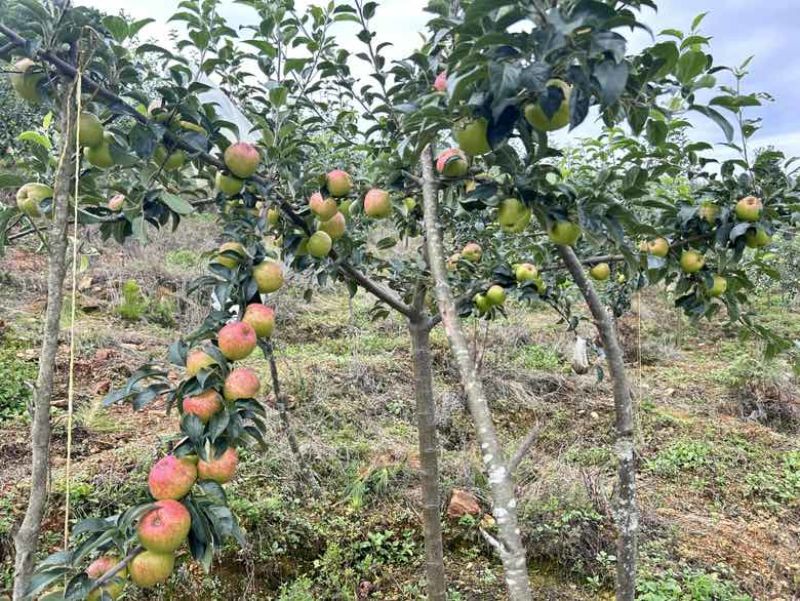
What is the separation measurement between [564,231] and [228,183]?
611 mm

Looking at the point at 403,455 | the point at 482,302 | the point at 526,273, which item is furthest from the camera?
the point at 403,455

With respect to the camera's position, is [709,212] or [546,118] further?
[709,212]

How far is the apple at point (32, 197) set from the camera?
0.97 metres

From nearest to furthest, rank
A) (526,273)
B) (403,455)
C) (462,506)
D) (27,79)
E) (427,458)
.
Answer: (27,79)
(526,273)
(427,458)
(462,506)
(403,455)

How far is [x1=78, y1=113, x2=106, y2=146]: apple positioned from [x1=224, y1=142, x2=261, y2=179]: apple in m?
0.20

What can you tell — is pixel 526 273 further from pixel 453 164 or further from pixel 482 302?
pixel 453 164

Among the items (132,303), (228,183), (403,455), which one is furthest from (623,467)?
(132,303)

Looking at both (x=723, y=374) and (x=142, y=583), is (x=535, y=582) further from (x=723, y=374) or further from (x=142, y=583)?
(x=723, y=374)

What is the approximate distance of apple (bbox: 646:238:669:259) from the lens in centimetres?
130

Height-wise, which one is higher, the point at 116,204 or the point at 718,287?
the point at 116,204

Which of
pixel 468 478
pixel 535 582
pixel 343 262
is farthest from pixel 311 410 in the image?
pixel 343 262

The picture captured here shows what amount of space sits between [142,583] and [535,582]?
1.89 meters

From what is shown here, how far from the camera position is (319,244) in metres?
1.18

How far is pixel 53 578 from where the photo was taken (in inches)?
29.7
